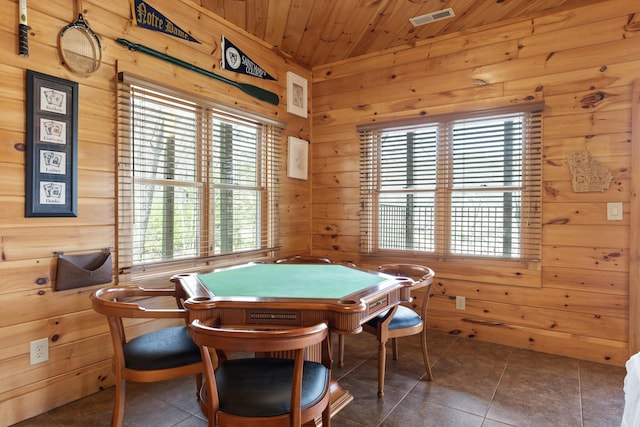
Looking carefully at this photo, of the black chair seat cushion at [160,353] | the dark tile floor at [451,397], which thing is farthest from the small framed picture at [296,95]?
the black chair seat cushion at [160,353]

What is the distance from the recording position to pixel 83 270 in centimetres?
219

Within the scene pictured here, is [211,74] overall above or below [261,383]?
above

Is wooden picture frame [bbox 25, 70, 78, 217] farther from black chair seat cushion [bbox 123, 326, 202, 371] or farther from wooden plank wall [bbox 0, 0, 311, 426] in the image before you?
black chair seat cushion [bbox 123, 326, 202, 371]

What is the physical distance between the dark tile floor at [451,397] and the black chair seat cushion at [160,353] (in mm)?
479

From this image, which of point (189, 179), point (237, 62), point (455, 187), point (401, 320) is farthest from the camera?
point (455, 187)

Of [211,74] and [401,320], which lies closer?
[401,320]

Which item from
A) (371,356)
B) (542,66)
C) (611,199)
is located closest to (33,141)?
(371,356)

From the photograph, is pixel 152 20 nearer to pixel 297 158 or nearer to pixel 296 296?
pixel 297 158

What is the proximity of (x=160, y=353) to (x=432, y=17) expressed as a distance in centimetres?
315

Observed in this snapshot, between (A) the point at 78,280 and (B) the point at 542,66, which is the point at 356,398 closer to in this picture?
(A) the point at 78,280

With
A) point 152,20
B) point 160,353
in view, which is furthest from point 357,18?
point 160,353

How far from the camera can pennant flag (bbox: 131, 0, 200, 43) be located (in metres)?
2.48

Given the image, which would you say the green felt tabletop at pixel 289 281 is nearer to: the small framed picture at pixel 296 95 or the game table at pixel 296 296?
the game table at pixel 296 296

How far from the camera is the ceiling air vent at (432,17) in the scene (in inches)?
118
